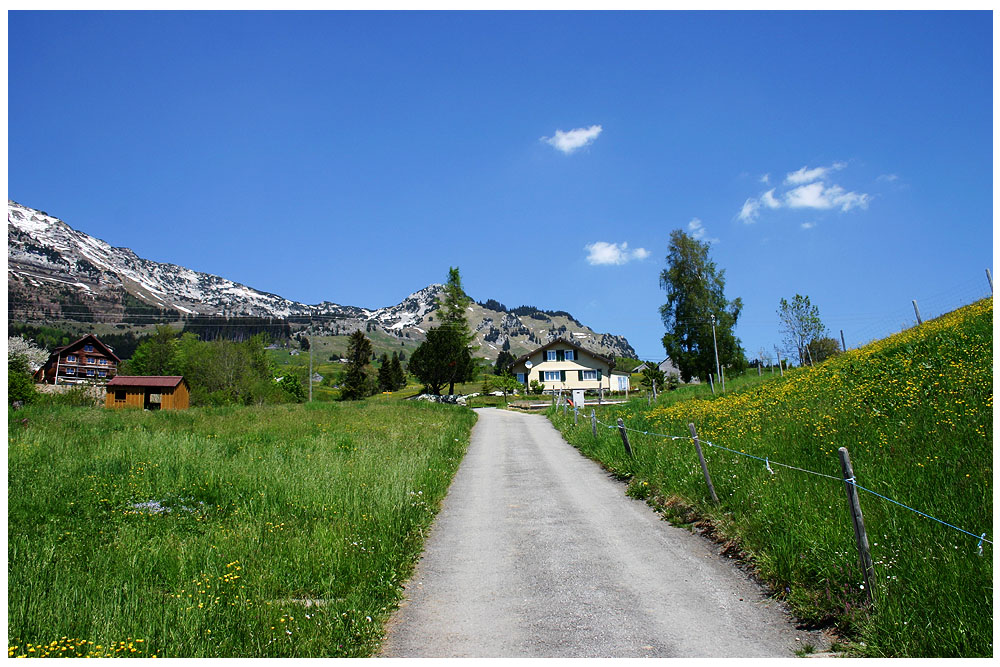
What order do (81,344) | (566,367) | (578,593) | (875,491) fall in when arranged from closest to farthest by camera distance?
(578,593) < (875,491) < (566,367) < (81,344)

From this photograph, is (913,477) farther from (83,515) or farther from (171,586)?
(83,515)

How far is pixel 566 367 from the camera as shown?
84.1m

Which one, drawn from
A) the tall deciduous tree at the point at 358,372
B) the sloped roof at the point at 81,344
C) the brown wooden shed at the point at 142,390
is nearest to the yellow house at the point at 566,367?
the tall deciduous tree at the point at 358,372

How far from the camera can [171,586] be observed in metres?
6.29

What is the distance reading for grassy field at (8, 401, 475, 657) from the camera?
5.11m

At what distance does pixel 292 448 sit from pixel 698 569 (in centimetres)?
1318

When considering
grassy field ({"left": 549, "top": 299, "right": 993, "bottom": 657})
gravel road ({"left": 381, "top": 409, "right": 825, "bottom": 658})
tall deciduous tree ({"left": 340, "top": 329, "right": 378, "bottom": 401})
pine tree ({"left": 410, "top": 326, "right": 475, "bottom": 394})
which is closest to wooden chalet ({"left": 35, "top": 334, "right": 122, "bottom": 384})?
tall deciduous tree ({"left": 340, "top": 329, "right": 378, "bottom": 401})

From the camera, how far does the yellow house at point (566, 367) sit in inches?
3295

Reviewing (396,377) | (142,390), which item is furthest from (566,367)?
(142,390)

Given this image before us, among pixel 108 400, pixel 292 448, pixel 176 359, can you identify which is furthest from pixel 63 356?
pixel 292 448

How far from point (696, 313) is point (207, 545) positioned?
Answer: 52.0 metres

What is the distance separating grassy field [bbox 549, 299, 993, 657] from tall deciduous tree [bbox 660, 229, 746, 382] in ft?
126

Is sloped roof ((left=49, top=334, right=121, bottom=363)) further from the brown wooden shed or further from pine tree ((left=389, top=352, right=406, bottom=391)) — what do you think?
the brown wooden shed

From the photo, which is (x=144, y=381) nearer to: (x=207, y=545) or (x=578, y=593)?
(x=207, y=545)
